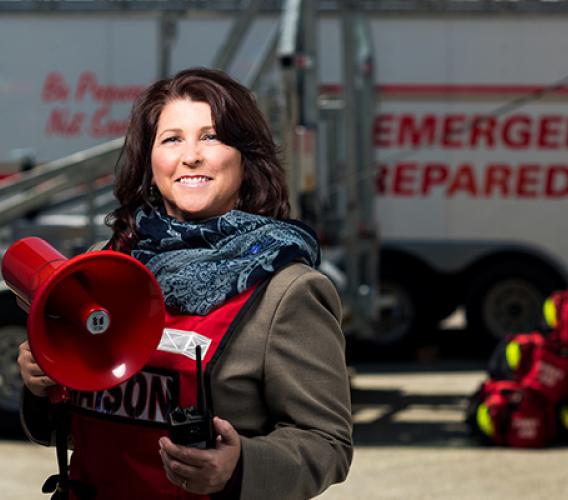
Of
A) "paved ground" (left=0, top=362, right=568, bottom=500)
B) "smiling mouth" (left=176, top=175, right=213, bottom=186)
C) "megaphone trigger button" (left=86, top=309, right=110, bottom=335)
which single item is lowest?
"paved ground" (left=0, top=362, right=568, bottom=500)

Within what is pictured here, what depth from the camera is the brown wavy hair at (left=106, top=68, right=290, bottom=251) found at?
2271 mm

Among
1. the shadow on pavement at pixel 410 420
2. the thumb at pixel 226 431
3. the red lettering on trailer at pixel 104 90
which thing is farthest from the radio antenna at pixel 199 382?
the red lettering on trailer at pixel 104 90

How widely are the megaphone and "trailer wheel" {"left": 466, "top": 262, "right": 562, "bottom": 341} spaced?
30.9 ft

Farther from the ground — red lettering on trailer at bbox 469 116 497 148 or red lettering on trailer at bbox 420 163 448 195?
red lettering on trailer at bbox 469 116 497 148

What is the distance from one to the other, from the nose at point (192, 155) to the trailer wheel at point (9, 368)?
5467 millimetres

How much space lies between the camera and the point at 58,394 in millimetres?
2209

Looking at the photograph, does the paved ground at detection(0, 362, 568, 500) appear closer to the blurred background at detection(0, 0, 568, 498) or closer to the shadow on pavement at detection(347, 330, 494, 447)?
the shadow on pavement at detection(347, 330, 494, 447)

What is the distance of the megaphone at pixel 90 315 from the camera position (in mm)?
2039

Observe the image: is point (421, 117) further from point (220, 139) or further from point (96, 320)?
point (96, 320)

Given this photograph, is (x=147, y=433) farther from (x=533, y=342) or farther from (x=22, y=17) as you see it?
(x=22, y=17)

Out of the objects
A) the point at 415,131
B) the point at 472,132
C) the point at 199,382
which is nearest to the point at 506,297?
the point at 472,132

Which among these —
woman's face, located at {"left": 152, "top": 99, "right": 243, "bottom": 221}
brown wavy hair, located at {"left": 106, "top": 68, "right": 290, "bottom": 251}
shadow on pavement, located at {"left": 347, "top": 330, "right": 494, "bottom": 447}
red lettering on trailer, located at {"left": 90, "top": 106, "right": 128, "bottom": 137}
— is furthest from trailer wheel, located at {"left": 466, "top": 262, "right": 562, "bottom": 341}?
woman's face, located at {"left": 152, "top": 99, "right": 243, "bottom": 221}

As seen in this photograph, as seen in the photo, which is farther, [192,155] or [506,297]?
[506,297]

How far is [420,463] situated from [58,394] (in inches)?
197
